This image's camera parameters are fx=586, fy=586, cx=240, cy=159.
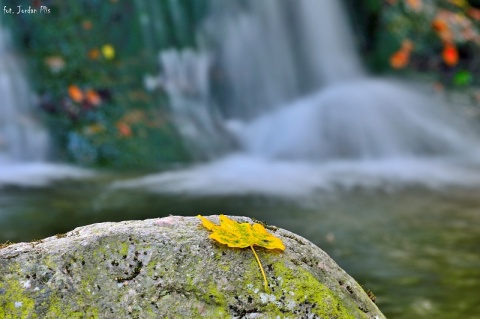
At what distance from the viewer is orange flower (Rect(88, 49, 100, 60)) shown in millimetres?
8562

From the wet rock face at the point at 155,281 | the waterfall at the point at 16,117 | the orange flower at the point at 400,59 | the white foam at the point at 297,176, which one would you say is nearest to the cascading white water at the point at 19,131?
the waterfall at the point at 16,117

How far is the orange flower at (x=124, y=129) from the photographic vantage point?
322 inches

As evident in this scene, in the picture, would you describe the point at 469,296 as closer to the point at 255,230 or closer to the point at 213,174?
the point at 255,230

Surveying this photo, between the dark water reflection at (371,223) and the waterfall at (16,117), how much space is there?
136 centimetres

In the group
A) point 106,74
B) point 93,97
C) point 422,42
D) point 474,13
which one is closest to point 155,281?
point 93,97

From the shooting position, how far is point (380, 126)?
9328 millimetres

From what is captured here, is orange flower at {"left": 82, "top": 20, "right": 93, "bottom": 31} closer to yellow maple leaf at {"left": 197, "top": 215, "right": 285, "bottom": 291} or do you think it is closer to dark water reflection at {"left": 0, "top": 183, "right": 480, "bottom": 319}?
dark water reflection at {"left": 0, "top": 183, "right": 480, "bottom": 319}

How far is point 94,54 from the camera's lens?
28.2 ft

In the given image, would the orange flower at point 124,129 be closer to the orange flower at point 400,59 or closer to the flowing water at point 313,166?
the flowing water at point 313,166

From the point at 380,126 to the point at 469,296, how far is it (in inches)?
231

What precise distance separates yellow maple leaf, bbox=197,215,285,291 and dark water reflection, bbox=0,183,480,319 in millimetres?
1993

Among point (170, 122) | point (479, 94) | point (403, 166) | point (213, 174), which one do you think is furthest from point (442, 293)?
point (479, 94)

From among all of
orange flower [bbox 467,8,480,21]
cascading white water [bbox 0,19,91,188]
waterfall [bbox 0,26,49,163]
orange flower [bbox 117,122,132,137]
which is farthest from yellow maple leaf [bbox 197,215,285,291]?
orange flower [bbox 467,8,480,21]

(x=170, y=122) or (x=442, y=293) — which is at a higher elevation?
(x=170, y=122)
